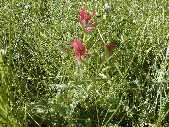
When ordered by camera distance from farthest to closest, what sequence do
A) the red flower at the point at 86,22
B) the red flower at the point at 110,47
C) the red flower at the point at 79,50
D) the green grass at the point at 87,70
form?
the red flower at the point at 86,22, the red flower at the point at 110,47, the red flower at the point at 79,50, the green grass at the point at 87,70

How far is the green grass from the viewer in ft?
6.17

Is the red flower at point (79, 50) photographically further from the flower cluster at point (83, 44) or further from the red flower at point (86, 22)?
the red flower at point (86, 22)

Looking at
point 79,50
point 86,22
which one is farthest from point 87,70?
point 86,22

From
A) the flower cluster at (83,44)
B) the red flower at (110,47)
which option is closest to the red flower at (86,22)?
the flower cluster at (83,44)

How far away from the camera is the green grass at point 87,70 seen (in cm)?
188

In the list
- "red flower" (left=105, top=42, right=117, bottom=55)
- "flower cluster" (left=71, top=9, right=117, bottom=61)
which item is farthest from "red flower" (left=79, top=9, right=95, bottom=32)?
"red flower" (left=105, top=42, right=117, bottom=55)

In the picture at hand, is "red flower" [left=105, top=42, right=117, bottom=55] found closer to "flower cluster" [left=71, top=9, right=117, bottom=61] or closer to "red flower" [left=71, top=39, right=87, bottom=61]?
"flower cluster" [left=71, top=9, right=117, bottom=61]

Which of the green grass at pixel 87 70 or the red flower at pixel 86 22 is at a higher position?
the red flower at pixel 86 22

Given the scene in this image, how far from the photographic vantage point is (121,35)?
2.45 metres

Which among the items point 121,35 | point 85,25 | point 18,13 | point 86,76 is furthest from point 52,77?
point 18,13

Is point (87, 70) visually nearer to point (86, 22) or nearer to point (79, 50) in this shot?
point (79, 50)

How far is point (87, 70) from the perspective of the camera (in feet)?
6.93

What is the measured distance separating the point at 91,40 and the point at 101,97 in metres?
0.57

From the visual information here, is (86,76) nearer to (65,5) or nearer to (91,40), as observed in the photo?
(91,40)
